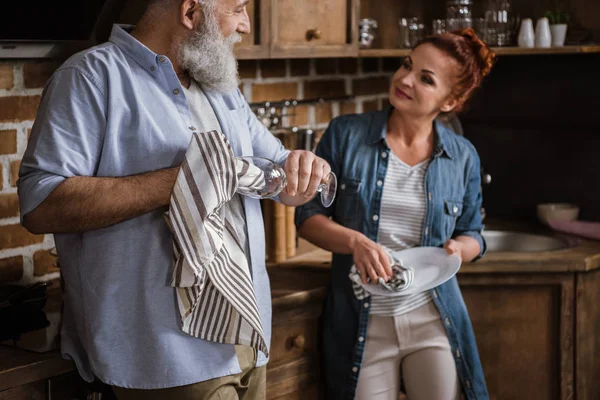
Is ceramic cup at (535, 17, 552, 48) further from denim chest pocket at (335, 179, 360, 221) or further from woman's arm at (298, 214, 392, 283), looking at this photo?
woman's arm at (298, 214, 392, 283)

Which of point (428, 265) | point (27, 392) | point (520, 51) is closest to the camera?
point (27, 392)

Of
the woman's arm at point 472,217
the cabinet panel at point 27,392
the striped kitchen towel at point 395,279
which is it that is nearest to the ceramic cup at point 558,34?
the woman's arm at point 472,217

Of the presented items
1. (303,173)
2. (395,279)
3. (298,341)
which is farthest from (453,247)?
(303,173)

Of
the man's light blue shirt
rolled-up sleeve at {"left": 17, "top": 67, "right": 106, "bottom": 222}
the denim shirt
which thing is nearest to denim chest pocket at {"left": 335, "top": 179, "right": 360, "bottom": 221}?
the denim shirt

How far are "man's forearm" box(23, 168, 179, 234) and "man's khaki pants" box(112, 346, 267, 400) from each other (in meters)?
0.33

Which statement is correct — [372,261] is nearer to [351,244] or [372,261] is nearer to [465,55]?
[351,244]

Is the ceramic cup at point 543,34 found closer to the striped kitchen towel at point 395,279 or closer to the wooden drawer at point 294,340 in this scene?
the striped kitchen towel at point 395,279

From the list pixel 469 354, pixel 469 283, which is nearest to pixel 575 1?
pixel 469 283

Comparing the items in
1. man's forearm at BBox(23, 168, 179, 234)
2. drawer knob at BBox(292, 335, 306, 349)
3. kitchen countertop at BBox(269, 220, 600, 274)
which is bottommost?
drawer knob at BBox(292, 335, 306, 349)

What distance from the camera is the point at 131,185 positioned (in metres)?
1.64

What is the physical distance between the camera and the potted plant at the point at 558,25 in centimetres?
302

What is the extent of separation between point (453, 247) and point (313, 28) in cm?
78

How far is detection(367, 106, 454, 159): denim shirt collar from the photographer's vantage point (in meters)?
2.44

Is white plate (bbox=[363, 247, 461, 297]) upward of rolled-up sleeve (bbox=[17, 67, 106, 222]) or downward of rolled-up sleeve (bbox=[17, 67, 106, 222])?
downward
